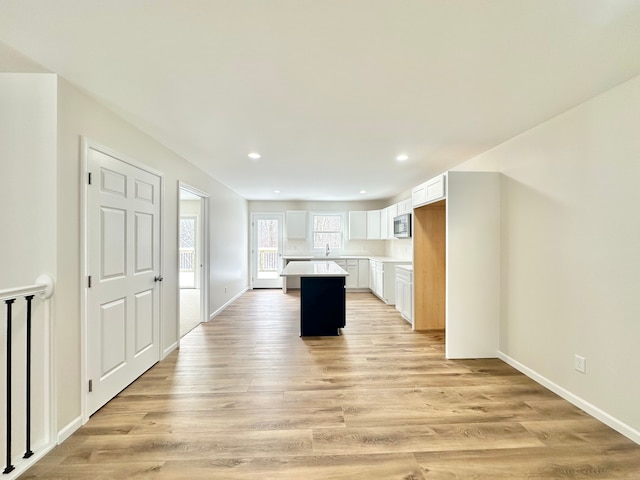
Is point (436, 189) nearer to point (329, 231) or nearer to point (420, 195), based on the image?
point (420, 195)

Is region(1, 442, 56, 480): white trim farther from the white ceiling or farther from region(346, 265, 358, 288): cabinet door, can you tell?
region(346, 265, 358, 288): cabinet door

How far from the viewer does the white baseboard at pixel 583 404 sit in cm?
195

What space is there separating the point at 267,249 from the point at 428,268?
473 centimetres

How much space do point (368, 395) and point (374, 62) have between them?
258cm

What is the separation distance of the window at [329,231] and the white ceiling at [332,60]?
497cm

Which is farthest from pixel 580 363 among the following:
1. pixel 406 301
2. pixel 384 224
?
pixel 384 224

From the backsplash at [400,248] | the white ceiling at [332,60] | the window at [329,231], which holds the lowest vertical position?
the backsplash at [400,248]

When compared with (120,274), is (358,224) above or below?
above

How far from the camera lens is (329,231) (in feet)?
26.1

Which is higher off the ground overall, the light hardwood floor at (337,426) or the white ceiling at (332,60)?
the white ceiling at (332,60)

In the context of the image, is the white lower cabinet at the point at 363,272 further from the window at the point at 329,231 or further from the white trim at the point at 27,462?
the white trim at the point at 27,462

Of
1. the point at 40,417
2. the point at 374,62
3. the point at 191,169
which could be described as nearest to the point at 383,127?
the point at 374,62

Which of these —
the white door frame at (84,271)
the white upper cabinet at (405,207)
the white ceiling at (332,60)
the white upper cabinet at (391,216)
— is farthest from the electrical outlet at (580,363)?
the white upper cabinet at (391,216)

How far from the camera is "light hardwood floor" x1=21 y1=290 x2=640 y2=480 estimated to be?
5.59 ft
